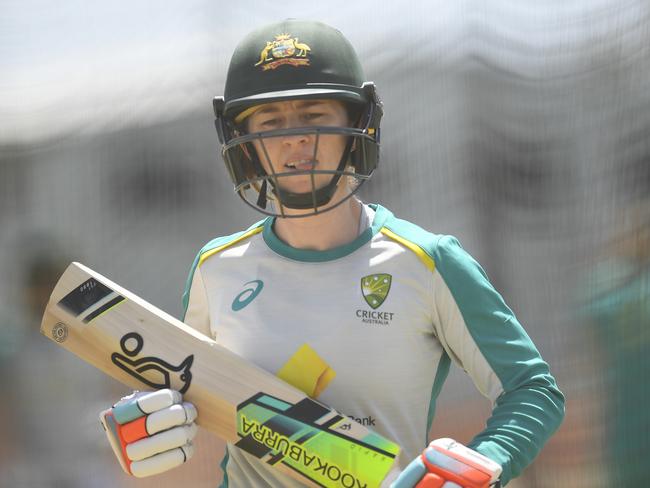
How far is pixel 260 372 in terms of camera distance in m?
1.90

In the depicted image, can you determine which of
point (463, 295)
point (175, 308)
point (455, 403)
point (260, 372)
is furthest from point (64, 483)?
point (463, 295)

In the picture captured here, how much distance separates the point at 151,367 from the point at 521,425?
2.44 feet

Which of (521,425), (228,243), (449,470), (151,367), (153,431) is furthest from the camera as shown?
(228,243)

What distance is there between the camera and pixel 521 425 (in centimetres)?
174

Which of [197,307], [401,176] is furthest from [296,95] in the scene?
[401,176]

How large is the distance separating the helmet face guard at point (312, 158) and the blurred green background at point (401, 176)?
116 centimetres

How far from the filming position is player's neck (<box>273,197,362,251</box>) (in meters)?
2.01

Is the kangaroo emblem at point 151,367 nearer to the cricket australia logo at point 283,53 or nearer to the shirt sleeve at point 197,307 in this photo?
the shirt sleeve at point 197,307

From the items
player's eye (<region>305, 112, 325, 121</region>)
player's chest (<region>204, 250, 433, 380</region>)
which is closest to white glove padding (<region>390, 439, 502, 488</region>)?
player's chest (<region>204, 250, 433, 380</region>)

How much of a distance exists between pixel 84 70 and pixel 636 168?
6.38 ft

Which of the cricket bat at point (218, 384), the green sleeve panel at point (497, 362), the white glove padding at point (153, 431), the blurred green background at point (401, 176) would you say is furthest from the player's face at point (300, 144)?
the blurred green background at point (401, 176)

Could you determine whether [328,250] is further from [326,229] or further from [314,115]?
[314,115]

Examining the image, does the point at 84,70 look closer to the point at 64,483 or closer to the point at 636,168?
the point at 64,483

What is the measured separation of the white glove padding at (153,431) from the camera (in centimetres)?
184
